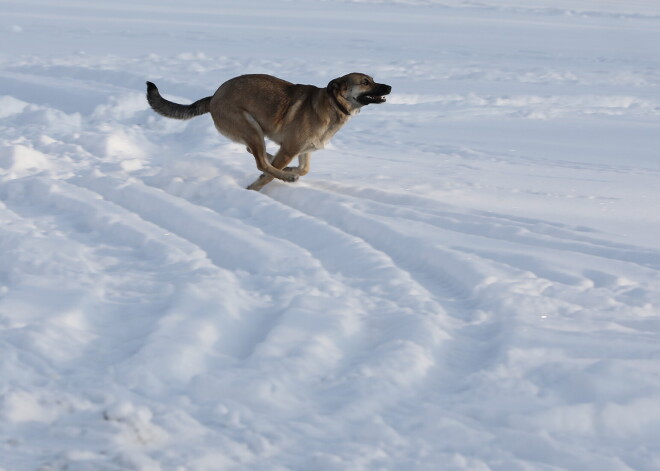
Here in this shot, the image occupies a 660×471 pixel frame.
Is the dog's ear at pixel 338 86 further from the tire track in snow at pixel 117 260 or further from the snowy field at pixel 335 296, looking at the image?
the tire track in snow at pixel 117 260

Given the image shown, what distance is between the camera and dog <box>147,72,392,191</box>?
7.68 meters

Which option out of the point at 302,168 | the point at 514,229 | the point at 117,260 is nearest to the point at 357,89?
the point at 302,168

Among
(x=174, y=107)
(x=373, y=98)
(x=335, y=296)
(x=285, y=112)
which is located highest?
(x=373, y=98)

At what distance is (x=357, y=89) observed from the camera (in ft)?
25.1

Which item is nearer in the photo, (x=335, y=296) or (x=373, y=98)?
(x=335, y=296)

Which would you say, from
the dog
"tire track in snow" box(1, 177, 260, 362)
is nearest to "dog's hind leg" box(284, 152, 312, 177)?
the dog

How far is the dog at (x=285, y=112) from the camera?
A: 768cm

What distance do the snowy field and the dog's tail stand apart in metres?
0.50

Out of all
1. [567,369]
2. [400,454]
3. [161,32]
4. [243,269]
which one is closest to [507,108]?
[243,269]

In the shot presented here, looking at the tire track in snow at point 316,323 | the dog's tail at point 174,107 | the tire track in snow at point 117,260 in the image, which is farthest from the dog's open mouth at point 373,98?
the tire track in snow at point 117,260

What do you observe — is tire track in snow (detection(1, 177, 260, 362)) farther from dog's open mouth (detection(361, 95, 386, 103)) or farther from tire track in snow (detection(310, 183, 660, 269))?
dog's open mouth (detection(361, 95, 386, 103))

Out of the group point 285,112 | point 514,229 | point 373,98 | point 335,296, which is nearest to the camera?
point 335,296

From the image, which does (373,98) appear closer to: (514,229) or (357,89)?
(357,89)

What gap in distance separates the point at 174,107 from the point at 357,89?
1.88 m
